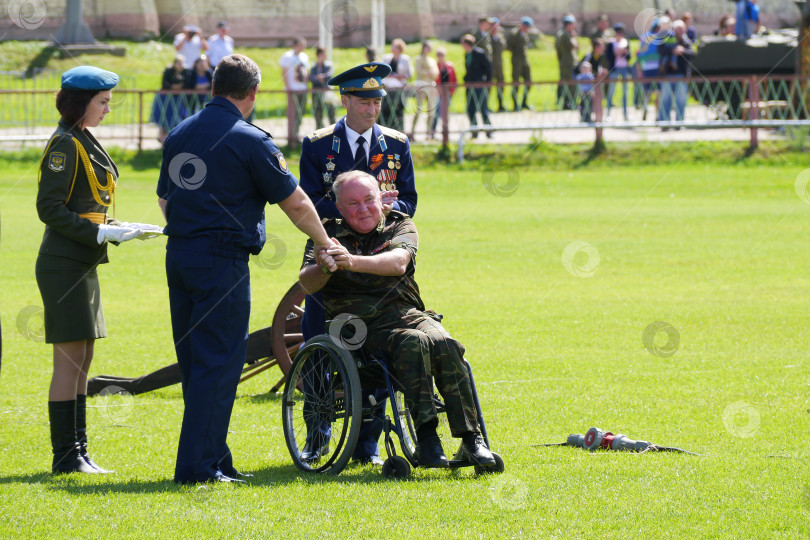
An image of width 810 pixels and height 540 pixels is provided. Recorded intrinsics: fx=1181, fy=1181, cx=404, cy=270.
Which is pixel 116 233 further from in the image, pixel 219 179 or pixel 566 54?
pixel 566 54

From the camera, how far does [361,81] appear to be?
22.3 ft

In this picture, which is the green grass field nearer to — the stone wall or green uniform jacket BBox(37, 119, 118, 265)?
green uniform jacket BBox(37, 119, 118, 265)

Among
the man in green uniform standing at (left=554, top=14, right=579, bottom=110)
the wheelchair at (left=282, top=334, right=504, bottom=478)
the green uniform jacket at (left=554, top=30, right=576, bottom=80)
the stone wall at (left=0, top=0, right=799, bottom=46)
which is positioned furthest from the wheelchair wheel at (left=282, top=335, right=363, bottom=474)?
the stone wall at (left=0, top=0, right=799, bottom=46)

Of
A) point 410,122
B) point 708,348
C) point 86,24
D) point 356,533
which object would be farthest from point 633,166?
point 86,24

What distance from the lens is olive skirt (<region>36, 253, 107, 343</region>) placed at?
627 cm

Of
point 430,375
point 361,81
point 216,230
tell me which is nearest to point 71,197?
point 216,230

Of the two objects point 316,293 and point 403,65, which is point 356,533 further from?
point 403,65

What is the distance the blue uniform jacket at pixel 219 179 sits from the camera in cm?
571

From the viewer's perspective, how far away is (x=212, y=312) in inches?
226

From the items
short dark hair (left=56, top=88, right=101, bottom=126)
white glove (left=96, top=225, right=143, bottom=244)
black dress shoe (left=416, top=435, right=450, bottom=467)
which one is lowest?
black dress shoe (left=416, top=435, right=450, bottom=467)

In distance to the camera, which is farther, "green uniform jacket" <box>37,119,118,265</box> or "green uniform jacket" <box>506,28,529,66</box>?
"green uniform jacket" <box>506,28,529,66</box>

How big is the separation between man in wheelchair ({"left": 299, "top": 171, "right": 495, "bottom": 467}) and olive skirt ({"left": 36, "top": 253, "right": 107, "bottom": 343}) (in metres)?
1.19

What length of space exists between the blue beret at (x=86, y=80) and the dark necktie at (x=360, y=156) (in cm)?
146

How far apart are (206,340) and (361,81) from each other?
74.6 inches
